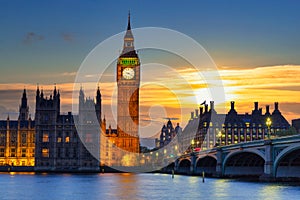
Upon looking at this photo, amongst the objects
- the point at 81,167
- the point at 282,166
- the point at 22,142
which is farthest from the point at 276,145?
the point at 22,142

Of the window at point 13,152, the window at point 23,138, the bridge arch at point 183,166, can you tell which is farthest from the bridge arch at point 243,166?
the window at point 13,152

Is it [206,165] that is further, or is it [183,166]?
[183,166]

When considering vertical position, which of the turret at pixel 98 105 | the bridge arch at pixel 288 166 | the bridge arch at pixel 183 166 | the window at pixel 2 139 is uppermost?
the turret at pixel 98 105

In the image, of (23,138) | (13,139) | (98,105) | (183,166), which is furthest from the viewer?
(23,138)

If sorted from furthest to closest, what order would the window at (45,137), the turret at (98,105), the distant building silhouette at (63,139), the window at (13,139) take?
the window at (13,139), the turret at (98,105), the window at (45,137), the distant building silhouette at (63,139)

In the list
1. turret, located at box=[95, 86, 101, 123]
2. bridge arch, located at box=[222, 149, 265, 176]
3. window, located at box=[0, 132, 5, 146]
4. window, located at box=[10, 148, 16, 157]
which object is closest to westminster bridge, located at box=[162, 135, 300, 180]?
bridge arch, located at box=[222, 149, 265, 176]

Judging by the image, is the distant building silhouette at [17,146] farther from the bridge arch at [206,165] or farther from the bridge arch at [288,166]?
the bridge arch at [288,166]

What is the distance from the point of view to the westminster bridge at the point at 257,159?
84.1m

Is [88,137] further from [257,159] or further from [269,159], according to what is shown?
[269,159]

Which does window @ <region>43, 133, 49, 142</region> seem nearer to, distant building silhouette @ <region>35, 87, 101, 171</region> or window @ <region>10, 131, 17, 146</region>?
distant building silhouette @ <region>35, 87, 101, 171</region>

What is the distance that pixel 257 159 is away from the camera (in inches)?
4562

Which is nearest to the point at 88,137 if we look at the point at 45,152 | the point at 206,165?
the point at 45,152

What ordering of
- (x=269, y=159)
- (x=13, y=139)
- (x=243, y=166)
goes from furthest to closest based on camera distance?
(x=13, y=139) < (x=243, y=166) < (x=269, y=159)

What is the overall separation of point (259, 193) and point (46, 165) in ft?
393
